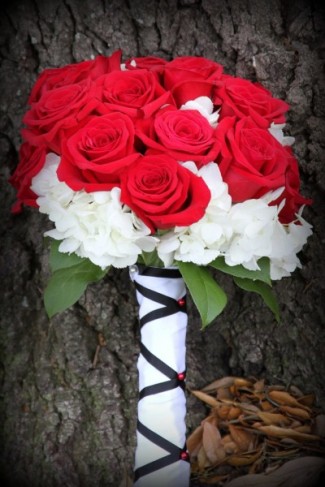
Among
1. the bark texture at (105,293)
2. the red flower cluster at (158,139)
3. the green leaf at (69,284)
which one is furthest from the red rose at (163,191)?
the bark texture at (105,293)

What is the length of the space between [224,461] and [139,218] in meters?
0.87

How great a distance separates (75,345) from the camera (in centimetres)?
177

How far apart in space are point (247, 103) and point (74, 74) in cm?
45

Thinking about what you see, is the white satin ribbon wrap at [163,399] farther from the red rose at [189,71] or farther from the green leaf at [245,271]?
the red rose at [189,71]

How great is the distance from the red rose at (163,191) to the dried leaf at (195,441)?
2.76 ft

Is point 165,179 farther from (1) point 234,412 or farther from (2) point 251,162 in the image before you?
(1) point 234,412

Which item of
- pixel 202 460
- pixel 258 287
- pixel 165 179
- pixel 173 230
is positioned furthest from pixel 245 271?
pixel 202 460

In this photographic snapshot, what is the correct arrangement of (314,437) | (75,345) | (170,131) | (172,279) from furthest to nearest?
(75,345) → (314,437) → (172,279) → (170,131)

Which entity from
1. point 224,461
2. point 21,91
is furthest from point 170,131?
point 224,461

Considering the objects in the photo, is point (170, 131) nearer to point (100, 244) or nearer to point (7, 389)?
point (100, 244)

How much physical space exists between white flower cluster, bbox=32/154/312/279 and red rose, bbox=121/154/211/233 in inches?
1.4

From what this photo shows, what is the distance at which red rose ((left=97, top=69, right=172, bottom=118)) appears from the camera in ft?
4.23

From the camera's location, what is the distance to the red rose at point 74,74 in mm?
1436

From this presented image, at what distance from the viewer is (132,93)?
4.38 ft
